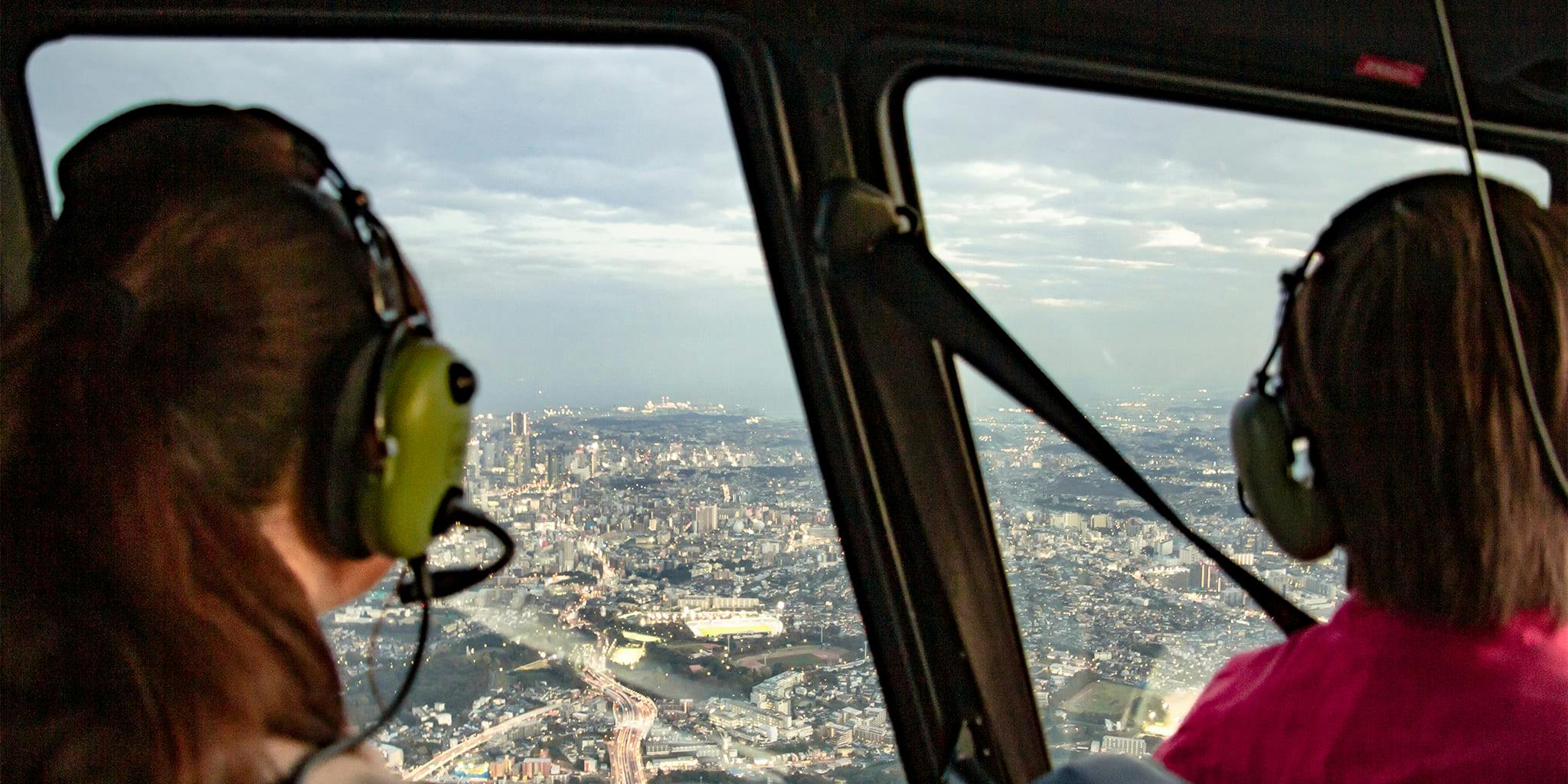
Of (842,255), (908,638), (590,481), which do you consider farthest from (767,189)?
(908,638)

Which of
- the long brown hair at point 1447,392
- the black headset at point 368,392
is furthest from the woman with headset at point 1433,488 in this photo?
the black headset at point 368,392

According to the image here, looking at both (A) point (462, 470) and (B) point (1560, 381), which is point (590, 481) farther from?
(B) point (1560, 381)

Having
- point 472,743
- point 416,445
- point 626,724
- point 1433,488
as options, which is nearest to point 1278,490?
point 1433,488

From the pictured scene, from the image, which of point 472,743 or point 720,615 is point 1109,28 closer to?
point 720,615

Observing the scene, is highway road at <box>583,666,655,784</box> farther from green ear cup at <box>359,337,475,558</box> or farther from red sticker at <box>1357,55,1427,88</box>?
red sticker at <box>1357,55,1427,88</box>

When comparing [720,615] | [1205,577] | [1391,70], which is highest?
[1391,70]

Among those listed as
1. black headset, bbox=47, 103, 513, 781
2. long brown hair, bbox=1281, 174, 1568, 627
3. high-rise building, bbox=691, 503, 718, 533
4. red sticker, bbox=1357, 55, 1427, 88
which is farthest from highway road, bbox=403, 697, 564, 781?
red sticker, bbox=1357, 55, 1427, 88
